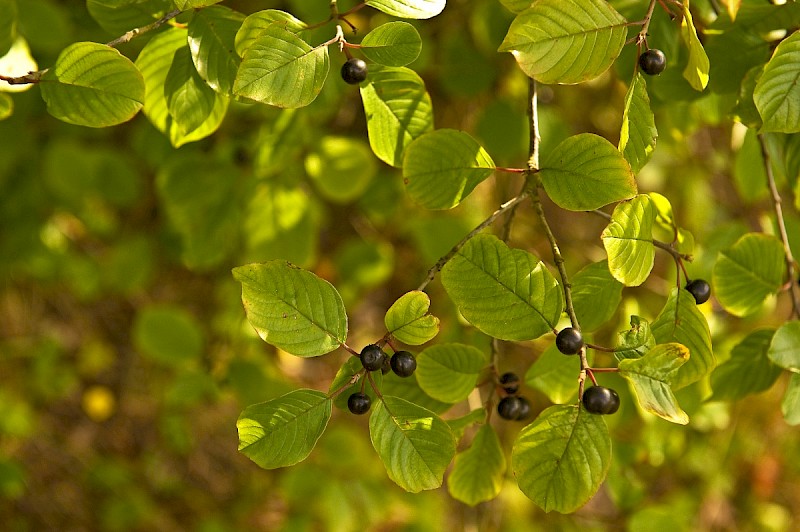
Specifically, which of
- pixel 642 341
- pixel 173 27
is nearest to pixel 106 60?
pixel 173 27

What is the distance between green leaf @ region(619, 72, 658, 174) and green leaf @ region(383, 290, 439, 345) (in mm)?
233

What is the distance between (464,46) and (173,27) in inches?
29.5

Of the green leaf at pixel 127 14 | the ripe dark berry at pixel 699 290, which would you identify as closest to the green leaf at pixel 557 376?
the ripe dark berry at pixel 699 290

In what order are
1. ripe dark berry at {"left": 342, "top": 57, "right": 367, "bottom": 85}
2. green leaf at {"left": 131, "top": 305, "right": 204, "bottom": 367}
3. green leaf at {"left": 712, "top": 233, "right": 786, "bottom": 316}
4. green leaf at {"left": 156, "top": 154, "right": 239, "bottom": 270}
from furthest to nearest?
green leaf at {"left": 131, "top": 305, "right": 204, "bottom": 367}
green leaf at {"left": 156, "top": 154, "right": 239, "bottom": 270}
green leaf at {"left": 712, "top": 233, "right": 786, "bottom": 316}
ripe dark berry at {"left": 342, "top": 57, "right": 367, "bottom": 85}

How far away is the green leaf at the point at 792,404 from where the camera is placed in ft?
2.48

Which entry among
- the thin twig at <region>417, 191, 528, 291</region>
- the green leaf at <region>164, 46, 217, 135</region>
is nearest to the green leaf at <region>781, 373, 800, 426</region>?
the thin twig at <region>417, 191, 528, 291</region>

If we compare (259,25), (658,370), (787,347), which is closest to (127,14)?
(259,25)

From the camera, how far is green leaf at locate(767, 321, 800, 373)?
75 cm

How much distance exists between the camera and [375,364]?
645 millimetres

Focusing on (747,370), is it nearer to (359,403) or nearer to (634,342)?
(634,342)

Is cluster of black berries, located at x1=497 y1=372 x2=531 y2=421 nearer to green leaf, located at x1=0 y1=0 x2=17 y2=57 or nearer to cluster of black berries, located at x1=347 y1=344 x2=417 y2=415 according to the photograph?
cluster of black berries, located at x1=347 y1=344 x2=417 y2=415

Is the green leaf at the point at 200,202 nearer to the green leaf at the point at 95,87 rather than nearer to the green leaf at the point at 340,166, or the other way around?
the green leaf at the point at 340,166

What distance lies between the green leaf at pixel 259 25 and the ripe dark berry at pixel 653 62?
1.06 feet

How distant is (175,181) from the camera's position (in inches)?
48.8
